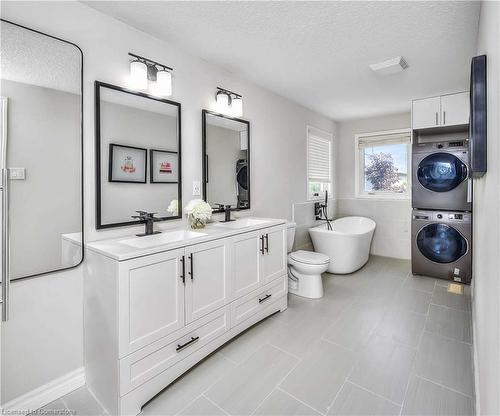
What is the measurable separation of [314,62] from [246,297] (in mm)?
2252

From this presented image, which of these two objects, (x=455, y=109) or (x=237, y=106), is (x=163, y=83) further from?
(x=455, y=109)

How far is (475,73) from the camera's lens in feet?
4.18

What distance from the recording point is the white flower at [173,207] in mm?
2219

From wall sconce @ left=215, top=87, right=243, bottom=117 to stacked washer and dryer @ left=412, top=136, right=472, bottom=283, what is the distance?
249cm

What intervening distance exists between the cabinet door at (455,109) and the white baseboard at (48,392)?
445 cm

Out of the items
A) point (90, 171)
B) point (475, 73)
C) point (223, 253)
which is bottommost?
point (223, 253)

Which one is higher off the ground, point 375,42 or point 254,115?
point 375,42

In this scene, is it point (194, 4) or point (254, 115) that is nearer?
point (194, 4)

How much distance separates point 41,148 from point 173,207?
94 centimetres

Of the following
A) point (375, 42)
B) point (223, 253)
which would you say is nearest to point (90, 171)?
point (223, 253)

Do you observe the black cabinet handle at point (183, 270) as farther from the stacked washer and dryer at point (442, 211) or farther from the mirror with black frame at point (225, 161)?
the stacked washer and dryer at point (442, 211)

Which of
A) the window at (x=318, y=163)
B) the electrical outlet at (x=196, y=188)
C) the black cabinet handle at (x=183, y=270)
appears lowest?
the black cabinet handle at (x=183, y=270)

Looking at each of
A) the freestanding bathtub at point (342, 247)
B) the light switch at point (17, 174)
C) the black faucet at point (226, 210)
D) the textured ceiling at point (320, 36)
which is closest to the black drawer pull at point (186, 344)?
the black faucet at point (226, 210)

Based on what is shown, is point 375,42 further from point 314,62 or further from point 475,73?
point 475,73
